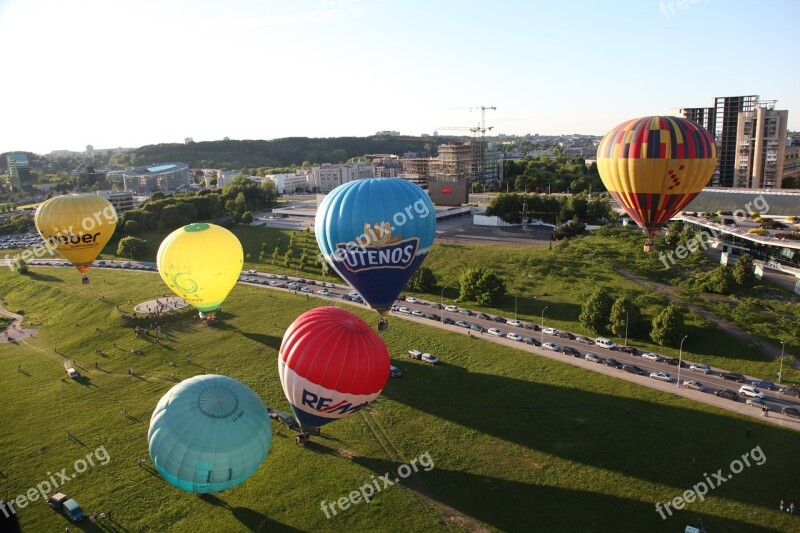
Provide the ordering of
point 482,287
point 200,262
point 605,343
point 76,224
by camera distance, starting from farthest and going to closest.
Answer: point 482,287 < point 76,224 < point 605,343 < point 200,262

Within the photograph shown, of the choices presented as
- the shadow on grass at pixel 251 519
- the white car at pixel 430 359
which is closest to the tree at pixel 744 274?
the white car at pixel 430 359

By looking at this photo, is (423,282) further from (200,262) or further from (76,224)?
(76,224)

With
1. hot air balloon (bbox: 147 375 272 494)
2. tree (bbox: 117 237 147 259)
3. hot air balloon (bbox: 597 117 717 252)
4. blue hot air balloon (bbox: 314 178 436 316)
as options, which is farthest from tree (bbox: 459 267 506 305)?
tree (bbox: 117 237 147 259)

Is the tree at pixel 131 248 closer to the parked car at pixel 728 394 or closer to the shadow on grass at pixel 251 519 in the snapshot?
the shadow on grass at pixel 251 519

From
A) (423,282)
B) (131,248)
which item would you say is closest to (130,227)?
(131,248)

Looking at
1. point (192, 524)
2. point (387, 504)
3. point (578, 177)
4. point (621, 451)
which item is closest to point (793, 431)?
point (621, 451)
